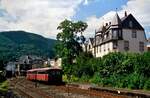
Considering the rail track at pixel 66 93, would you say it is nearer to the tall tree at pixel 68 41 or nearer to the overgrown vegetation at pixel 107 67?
the overgrown vegetation at pixel 107 67

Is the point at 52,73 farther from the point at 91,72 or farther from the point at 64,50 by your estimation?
the point at 64,50

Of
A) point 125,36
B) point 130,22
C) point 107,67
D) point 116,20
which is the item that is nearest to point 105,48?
point 125,36

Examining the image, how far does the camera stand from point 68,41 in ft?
267

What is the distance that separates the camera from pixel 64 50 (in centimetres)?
7938

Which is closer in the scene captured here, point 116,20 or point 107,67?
point 107,67

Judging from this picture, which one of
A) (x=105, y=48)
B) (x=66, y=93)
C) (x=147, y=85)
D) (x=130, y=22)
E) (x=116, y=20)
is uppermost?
(x=116, y=20)

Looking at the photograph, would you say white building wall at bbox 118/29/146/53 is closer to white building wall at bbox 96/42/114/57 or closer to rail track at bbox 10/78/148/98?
white building wall at bbox 96/42/114/57

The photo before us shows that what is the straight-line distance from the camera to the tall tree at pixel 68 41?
260ft

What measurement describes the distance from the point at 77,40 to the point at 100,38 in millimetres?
6182

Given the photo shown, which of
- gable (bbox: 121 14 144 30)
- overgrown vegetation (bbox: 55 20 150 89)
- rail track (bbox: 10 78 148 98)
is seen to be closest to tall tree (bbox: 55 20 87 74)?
overgrown vegetation (bbox: 55 20 150 89)

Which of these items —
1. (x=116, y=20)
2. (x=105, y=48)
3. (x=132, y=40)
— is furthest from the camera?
(x=105, y=48)

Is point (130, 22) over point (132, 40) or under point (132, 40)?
over

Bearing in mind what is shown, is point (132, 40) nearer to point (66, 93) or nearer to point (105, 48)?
point (105, 48)

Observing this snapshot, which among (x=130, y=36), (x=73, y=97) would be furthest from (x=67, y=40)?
(x=73, y=97)
